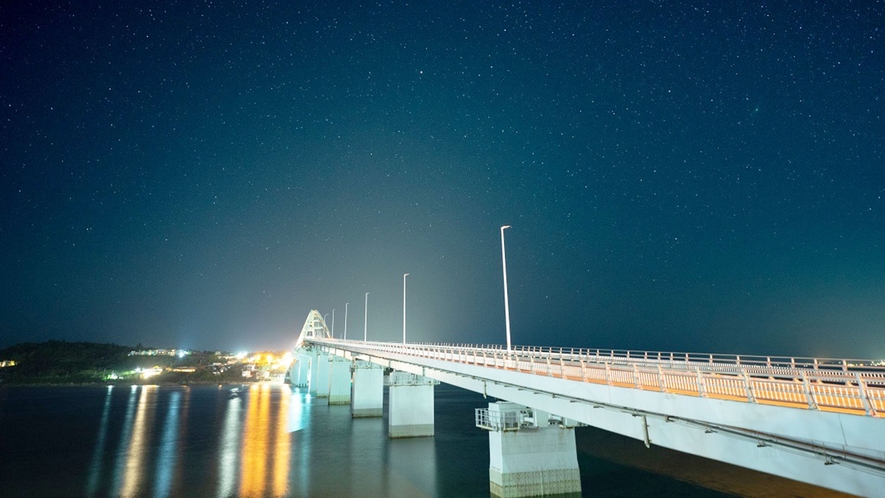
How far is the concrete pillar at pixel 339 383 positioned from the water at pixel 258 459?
37.3 feet

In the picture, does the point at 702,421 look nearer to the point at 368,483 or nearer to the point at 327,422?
the point at 368,483

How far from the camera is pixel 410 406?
54875mm

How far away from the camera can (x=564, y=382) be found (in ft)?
64.3

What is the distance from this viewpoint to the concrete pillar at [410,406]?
5409cm

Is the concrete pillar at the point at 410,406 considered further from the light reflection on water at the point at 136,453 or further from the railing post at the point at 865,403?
the railing post at the point at 865,403

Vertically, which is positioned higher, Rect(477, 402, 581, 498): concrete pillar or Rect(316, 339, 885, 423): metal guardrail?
Rect(316, 339, 885, 423): metal guardrail

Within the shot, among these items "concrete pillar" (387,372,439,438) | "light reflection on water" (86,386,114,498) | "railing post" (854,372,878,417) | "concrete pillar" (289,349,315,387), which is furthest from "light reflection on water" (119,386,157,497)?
"concrete pillar" (289,349,315,387)

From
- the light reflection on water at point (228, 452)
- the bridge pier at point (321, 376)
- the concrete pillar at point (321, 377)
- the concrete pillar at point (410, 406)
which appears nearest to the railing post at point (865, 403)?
the light reflection on water at point (228, 452)

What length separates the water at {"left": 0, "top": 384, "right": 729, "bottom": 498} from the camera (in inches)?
1355

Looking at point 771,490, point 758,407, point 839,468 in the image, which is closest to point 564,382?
point 758,407

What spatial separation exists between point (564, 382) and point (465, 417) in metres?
59.9

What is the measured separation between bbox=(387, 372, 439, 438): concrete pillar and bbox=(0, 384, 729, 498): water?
6.71 ft

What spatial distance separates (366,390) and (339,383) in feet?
73.2

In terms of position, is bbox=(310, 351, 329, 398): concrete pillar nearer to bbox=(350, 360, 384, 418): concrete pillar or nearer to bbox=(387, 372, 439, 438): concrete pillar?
bbox=(350, 360, 384, 418): concrete pillar
